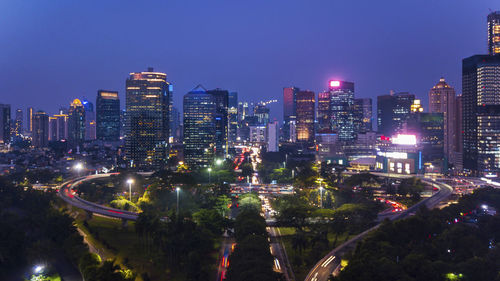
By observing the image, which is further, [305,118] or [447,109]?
[305,118]

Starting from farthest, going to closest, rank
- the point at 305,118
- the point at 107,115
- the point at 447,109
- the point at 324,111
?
the point at 305,118 < the point at 324,111 < the point at 107,115 < the point at 447,109

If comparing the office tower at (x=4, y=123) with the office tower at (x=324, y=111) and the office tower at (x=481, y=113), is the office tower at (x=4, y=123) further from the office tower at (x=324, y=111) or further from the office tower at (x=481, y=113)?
the office tower at (x=481, y=113)

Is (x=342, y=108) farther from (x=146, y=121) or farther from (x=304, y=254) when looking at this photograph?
(x=304, y=254)

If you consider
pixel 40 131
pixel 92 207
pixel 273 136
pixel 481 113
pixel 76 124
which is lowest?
pixel 92 207

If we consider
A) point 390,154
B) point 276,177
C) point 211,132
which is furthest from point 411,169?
point 211,132

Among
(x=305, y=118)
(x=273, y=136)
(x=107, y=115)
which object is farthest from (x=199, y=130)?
(x=305, y=118)

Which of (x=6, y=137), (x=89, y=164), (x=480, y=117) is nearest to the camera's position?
(x=480, y=117)

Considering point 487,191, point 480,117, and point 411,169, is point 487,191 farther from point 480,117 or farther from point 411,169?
point 480,117
